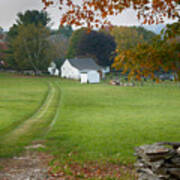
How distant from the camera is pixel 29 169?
10.8 meters

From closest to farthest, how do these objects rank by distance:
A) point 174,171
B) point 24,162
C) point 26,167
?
point 174,171, point 26,167, point 24,162

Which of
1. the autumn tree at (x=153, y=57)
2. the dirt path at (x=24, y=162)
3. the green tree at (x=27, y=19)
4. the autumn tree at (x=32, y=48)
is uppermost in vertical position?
the green tree at (x=27, y=19)

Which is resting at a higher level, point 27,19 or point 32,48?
point 27,19

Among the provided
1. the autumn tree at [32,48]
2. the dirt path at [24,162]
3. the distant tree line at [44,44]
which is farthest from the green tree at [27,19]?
the dirt path at [24,162]

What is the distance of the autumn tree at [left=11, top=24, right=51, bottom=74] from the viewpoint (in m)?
94.5

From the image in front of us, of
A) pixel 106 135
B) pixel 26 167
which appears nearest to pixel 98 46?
pixel 106 135

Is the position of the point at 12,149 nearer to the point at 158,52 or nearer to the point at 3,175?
the point at 3,175

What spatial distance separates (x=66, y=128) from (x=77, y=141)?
4.11 meters

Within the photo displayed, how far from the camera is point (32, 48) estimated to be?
95188mm

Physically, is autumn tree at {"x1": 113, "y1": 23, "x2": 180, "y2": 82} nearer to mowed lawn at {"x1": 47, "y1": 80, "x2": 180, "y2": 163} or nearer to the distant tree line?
mowed lawn at {"x1": 47, "y1": 80, "x2": 180, "y2": 163}

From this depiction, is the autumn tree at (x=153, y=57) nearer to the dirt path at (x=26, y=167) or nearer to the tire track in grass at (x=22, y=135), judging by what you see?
the dirt path at (x=26, y=167)

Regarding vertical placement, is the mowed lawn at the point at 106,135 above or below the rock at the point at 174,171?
below

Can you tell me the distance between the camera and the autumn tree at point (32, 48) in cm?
9450

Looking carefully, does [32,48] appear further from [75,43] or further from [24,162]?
[24,162]
